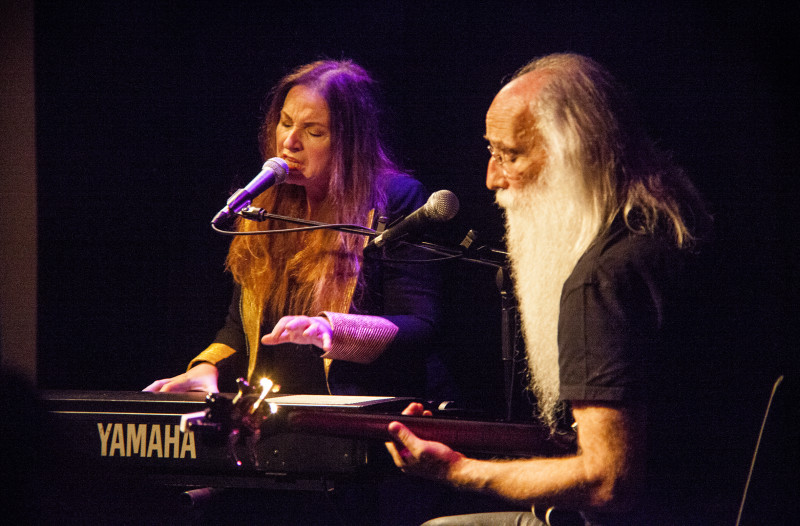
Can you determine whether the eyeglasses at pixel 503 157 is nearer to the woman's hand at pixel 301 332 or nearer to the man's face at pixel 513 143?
the man's face at pixel 513 143

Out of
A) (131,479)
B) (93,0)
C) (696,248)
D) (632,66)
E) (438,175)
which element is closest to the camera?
(131,479)


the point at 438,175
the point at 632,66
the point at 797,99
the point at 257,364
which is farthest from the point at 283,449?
the point at 797,99

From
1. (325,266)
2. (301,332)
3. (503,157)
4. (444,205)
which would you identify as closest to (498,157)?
(503,157)

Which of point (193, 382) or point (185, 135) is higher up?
point (185, 135)

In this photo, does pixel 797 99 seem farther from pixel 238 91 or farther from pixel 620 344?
pixel 238 91

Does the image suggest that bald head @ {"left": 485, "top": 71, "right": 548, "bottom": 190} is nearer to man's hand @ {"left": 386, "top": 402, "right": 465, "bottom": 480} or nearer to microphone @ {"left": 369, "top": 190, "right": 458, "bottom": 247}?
microphone @ {"left": 369, "top": 190, "right": 458, "bottom": 247}

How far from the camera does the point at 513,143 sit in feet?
6.27

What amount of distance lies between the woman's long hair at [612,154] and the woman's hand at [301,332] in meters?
0.80

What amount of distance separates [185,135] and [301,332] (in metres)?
1.61

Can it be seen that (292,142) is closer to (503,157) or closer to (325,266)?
(325,266)

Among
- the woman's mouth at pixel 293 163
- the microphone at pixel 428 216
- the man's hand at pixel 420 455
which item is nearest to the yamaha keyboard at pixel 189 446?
the man's hand at pixel 420 455

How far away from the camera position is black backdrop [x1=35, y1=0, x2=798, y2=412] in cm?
296

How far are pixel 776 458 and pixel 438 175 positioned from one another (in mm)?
1756

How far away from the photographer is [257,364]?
2.62 metres
